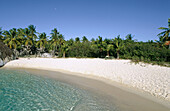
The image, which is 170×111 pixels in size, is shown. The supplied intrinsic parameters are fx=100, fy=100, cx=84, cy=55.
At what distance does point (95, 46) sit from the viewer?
3253 centimetres

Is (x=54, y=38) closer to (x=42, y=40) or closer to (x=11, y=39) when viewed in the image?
(x=42, y=40)

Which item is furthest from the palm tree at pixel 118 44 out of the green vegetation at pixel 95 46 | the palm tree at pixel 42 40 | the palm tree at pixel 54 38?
the palm tree at pixel 42 40

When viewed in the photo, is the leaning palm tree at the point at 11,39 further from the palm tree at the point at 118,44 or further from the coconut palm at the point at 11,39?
the palm tree at the point at 118,44

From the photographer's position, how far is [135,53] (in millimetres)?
25219

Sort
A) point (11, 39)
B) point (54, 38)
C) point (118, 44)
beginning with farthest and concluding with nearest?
point (54, 38), point (11, 39), point (118, 44)

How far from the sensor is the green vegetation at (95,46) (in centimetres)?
2246

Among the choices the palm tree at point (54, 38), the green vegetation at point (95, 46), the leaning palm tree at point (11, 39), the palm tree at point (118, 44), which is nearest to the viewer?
the green vegetation at point (95, 46)

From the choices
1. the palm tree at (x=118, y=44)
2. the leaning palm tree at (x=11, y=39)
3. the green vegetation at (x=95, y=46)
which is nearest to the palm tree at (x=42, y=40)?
the green vegetation at (x=95, y=46)

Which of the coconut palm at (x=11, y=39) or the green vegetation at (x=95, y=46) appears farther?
the coconut palm at (x=11, y=39)

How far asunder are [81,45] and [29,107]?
99.1 feet

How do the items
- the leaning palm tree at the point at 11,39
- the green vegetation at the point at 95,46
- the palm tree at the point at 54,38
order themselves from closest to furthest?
the green vegetation at the point at 95,46, the leaning palm tree at the point at 11,39, the palm tree at the point at 54,38

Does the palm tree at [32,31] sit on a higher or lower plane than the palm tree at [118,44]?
higher

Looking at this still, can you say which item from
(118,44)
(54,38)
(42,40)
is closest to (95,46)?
(118,44)

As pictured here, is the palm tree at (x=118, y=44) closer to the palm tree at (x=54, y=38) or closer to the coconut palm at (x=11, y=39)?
the palm tree at (x=54, y=38)
